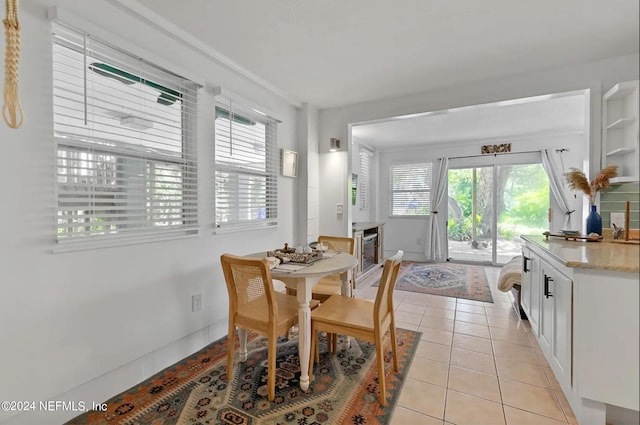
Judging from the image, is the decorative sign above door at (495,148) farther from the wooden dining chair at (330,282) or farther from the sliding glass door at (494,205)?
the wooden dining chair at (330,282)

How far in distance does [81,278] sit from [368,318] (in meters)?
1.65

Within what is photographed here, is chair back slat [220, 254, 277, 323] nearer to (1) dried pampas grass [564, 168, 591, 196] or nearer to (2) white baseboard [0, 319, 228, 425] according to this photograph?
(2) white baseboard [0, 319, 228, 425]

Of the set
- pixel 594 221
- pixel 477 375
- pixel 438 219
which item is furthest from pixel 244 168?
pixel 438 219

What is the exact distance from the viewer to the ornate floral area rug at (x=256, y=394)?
1.50 metres

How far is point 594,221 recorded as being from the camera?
6.08 feet

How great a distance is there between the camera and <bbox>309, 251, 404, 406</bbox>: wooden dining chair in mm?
1588

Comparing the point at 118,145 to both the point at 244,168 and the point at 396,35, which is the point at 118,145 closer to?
the point at 244,168

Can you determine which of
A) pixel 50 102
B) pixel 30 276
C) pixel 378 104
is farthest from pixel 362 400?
pixel 378 104

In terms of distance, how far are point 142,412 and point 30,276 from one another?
3.03 feet

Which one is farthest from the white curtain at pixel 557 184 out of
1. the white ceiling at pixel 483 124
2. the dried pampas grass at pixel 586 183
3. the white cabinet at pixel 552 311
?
the dried pampas grass at pixel 586 183

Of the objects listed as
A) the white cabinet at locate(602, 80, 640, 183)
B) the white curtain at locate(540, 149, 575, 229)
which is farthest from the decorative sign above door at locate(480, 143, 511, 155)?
the white cabinet at locate(602, 80, 640, 183)

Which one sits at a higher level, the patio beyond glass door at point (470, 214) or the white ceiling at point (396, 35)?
the white ceiling at point (396, 35)

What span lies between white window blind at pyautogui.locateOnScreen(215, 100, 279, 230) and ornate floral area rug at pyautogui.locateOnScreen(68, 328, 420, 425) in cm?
112

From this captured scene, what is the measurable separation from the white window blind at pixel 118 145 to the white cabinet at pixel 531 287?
2638 millimetres
